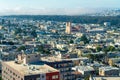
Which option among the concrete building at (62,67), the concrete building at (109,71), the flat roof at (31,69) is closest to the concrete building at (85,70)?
the concrete building at (109,71)

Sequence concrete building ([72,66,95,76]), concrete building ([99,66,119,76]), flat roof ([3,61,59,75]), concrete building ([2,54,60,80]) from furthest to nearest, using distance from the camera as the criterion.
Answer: concrete building ([72,66,95,76]) → concrete building ([99,66,119,76]) → flat roof ([3,61,59,75]) → concrete building ([2,54,60,80])

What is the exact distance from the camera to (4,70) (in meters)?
10.1

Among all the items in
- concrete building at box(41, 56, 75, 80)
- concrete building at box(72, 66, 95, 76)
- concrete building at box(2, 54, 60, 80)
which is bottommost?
concrete building at box(72, 66, 95, 76)

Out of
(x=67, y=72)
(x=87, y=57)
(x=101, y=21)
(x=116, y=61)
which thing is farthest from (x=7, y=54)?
(x=101, y=21)

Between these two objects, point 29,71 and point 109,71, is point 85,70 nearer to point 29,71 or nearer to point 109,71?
point 109,71

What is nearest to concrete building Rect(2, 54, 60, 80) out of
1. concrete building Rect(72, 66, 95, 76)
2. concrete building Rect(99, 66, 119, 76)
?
concrete building Rect(72, 66, 95, 76)

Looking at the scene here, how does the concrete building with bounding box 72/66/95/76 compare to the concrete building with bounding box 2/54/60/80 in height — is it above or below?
below

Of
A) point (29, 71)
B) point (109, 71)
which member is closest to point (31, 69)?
point (29, 71)

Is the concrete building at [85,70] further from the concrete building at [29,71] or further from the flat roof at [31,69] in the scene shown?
the flat roof at [31,69]

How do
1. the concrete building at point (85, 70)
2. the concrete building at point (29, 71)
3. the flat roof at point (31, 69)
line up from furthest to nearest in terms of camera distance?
the concrete building at point (85, 70) < the flat roof at point (31, 69) < the concrete building at point (29, 71)

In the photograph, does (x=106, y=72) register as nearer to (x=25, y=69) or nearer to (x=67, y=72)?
(x=67, y=72)

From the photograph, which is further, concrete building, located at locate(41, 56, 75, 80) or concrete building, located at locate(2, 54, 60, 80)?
concrete building, located at locate(41, 56, 75, 80)

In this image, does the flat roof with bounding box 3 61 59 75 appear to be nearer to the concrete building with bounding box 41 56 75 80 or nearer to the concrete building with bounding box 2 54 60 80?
the concrete building with bounding box 2 54 60 80

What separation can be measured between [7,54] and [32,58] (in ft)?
24.2
